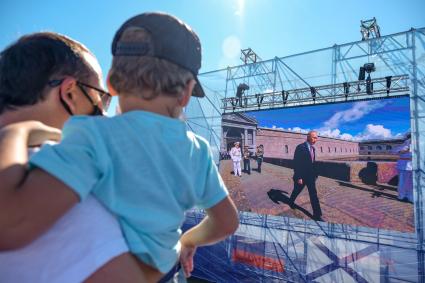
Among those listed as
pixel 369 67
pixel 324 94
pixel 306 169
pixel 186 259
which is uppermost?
pixel 369 67

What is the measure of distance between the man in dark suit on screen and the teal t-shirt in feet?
24.6

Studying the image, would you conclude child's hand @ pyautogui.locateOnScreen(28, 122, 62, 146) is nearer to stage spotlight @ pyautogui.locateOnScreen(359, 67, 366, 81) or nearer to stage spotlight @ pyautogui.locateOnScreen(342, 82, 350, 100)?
stage spotlight @ pyautogui.locateOnScreen(359, 67, 366, 81)

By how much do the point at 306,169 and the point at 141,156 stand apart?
25.5ft

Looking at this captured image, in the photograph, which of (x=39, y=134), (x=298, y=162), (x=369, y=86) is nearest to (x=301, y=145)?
(x=298, y=162)

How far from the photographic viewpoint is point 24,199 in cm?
46

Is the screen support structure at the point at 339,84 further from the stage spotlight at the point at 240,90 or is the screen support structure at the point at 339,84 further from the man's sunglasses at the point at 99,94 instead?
the man's sunglasses at the point at 99,94

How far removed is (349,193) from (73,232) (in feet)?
24.6

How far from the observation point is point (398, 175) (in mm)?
6715

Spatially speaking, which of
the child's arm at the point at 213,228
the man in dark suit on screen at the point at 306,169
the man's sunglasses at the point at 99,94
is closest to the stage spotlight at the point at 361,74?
the man in dark suit on screen at the point at 306,169

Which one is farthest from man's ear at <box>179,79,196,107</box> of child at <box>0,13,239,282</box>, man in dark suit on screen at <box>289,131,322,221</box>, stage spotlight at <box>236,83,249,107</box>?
stage spotlight at <box>236,83,249,107</box>

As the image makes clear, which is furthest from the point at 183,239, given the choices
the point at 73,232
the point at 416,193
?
the point at 416,193

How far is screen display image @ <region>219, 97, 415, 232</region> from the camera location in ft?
22.1

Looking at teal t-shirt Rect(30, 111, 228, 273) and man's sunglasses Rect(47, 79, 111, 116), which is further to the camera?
man's sunglasses Rect(47, 79, 111, 116)

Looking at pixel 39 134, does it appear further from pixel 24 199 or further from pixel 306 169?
pixel 306 169
